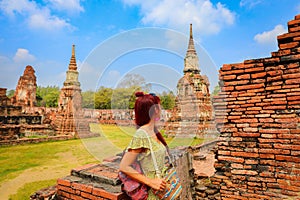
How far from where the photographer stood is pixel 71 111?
17797mm

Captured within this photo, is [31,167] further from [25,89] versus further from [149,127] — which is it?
[25,89]

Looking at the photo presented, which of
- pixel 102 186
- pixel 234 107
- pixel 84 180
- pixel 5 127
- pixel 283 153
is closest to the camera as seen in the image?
pixel 102 186

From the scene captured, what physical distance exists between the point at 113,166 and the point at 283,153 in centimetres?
259

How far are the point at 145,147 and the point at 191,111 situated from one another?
1565cm

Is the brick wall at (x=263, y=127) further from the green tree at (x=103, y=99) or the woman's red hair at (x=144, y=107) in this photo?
the green tree at (x=103, y=99)

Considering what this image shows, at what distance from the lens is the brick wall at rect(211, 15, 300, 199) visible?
10.4ft

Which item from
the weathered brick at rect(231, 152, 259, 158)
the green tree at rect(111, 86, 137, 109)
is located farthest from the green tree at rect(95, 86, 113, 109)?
A: the weathered brick at rect(231, 152, 259, 158)

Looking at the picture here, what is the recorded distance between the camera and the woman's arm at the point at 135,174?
1.81 meters

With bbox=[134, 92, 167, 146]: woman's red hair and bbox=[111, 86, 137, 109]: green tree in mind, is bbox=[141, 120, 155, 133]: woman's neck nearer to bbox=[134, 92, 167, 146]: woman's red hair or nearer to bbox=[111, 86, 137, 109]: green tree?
bbox=[134, 92, 167, 146]: woman's red hair

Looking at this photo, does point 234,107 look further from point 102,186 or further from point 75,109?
point 75,109

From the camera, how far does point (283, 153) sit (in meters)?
3.18

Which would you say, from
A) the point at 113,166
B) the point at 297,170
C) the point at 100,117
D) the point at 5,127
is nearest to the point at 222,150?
the point at 297,170

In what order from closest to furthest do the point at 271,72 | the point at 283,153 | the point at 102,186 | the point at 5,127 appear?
1. the point at 102,186
2. the point at 283,153
3. the point at 271,72
4. the point at 5,127

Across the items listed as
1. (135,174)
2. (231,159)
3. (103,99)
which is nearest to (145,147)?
(135,174)
